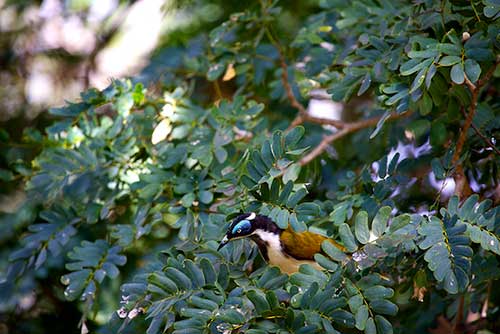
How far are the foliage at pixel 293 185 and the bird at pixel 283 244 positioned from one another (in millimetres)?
45

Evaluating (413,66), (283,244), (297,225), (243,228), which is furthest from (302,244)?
(413,66)

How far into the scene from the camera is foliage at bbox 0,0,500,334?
1904 millimetres

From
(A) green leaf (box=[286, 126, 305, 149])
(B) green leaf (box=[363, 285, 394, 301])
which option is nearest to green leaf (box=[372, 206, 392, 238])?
(B) green leaf (box=[363, 285, 394, 301])

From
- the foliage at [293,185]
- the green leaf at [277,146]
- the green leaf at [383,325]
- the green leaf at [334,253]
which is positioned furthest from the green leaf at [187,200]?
the green leaf at [383,325]

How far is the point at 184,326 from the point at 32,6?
2.76 meters

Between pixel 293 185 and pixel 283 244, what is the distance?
16.3 inches

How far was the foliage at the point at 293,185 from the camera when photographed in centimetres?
190

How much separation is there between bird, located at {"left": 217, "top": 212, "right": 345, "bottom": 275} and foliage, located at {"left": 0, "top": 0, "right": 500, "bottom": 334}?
45mm

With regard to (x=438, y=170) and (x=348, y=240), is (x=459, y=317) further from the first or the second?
(x=348, y=240)

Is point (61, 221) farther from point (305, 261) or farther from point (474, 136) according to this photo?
point (474, 136)

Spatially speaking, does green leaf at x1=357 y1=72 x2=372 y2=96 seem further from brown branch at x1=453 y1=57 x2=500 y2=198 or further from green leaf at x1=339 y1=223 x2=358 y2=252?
green leaf at x1=339 y1=223 x2=358 y2=252

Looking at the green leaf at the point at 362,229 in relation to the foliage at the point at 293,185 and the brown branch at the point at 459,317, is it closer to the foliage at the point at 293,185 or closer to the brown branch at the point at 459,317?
the foliage at the point at 293,185

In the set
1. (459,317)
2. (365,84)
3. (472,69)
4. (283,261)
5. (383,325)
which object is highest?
(472,69)

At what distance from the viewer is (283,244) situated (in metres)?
2.42
